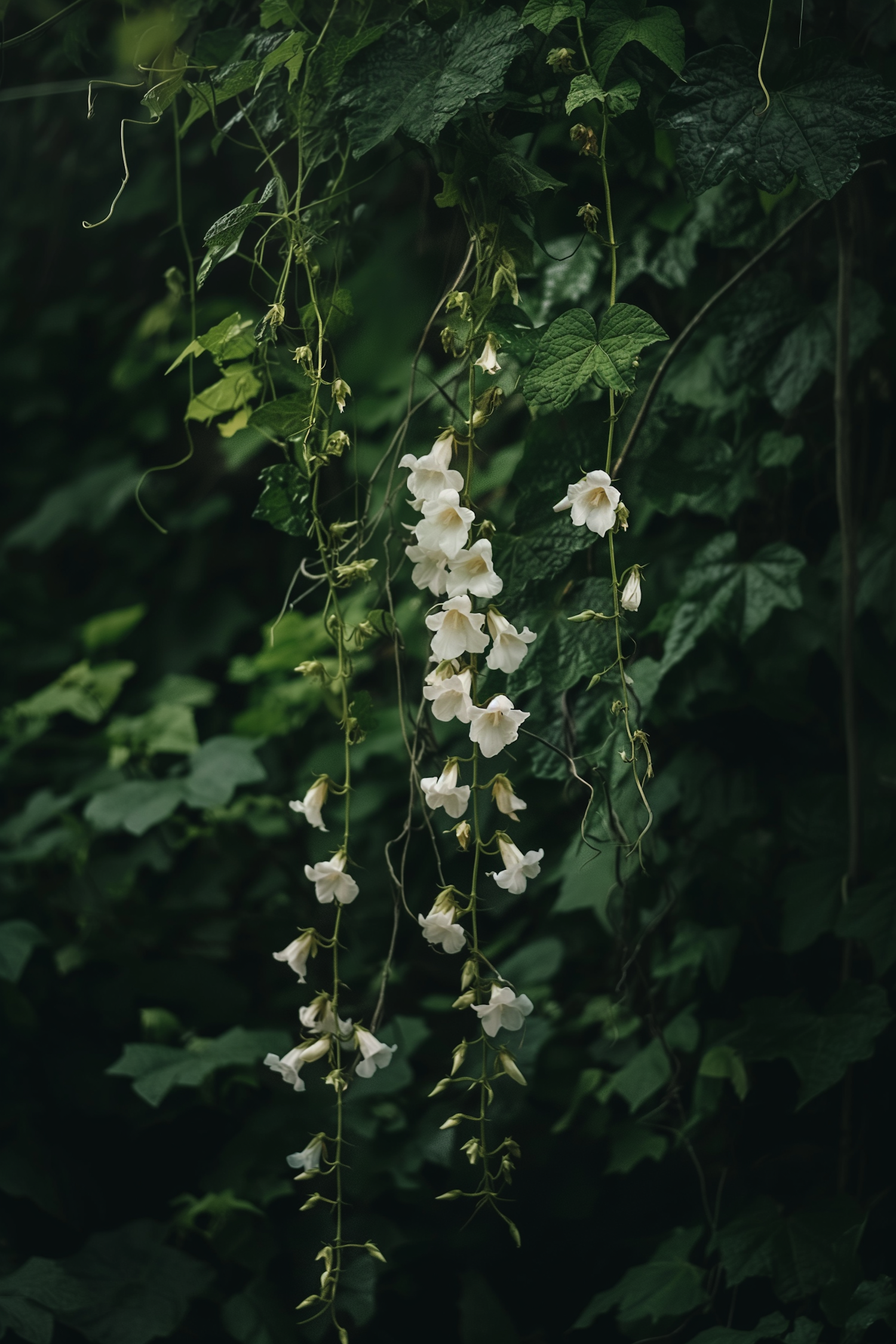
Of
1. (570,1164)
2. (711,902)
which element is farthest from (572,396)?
(570,1164)

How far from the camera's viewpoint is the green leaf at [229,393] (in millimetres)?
988

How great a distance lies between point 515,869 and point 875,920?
2.02ft

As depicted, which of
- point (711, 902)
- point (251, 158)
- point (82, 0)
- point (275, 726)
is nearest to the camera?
point (82, 0)

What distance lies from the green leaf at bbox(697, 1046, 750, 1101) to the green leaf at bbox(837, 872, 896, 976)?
21 centimetres

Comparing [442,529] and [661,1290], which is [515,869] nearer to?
[442,529]

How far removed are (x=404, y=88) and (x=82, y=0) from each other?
41 centimetres

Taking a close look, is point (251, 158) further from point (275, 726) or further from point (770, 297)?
point (770, 297)

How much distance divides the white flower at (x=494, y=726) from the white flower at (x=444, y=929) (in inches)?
5.6

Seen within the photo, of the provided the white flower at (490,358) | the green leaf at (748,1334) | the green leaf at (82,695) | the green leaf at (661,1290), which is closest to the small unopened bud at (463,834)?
the white flower at (490,358)

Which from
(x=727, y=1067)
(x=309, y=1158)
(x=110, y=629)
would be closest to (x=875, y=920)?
(x=727, y=1067)

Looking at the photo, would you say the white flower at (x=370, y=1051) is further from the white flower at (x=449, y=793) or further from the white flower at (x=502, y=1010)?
the white flower at (x=449, y=793)

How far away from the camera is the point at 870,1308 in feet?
3.13

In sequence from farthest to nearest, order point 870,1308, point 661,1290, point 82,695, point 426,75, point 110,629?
point 110,629, point 82,695, point 661,1290, point 870,1308, point 426,75

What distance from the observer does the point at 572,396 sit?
2.61 feet
